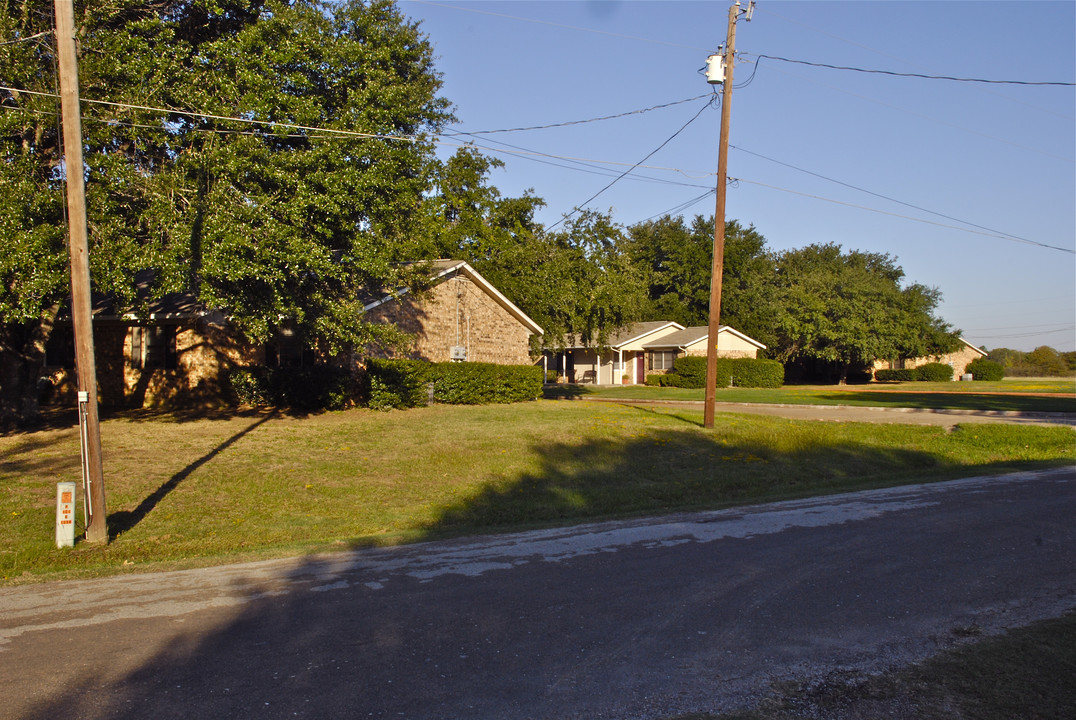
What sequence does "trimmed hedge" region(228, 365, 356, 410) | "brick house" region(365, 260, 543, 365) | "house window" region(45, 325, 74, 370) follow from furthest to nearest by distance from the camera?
"brick house" region(365, 260, 543, 365)
"house window" region(45, 325, 74, 370)
"trimmed hedge" region(228, 365, 356, 410)

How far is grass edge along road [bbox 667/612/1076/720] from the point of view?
4652 mm

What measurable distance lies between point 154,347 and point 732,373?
124ft

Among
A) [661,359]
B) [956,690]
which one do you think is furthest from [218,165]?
[661,359]

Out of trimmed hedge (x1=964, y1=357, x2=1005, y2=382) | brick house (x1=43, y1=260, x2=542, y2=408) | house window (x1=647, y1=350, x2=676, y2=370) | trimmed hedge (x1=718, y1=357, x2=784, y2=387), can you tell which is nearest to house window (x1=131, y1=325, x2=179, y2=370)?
brick house (x1=43, y1=260, x2=542, y2=408)

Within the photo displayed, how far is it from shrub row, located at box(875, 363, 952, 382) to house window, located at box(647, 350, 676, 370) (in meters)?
22.1

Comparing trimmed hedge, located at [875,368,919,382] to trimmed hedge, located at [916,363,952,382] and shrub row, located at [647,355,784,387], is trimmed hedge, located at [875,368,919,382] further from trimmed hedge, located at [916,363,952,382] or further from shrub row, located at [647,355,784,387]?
Answer: shrub row, located at [647,355,784,387]

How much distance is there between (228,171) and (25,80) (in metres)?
3.82

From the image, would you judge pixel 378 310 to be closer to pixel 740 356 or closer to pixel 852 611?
pixel 852 611

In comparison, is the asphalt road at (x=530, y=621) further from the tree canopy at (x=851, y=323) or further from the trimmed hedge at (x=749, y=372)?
the tree canopy at (x=851, y=323)

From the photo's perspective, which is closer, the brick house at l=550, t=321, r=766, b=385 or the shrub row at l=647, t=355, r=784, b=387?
the shrub row at l=647, t=355, r=784, b=387

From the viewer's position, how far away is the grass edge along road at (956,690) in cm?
465

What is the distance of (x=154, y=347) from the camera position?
26.0 metres

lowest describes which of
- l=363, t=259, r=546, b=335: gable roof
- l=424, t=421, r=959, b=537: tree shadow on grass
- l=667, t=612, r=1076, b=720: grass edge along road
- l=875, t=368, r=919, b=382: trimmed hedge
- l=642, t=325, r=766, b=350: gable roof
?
l=424, t=421, r=959, b=537: tree shadow on grass

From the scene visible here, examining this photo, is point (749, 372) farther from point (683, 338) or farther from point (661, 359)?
point (661, 359)
